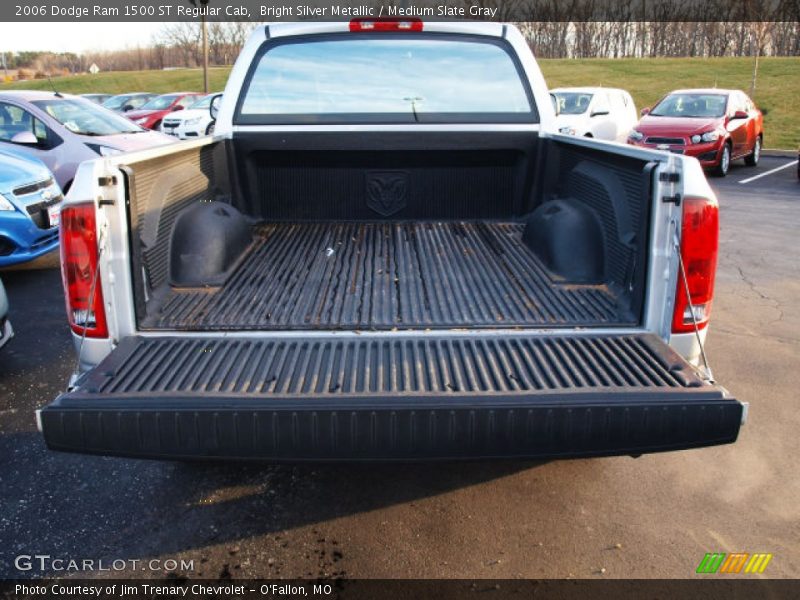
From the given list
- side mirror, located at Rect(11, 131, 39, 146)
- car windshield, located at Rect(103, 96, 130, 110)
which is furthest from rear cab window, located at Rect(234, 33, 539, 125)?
car windshield, located at Rect(103, 96, 130, 110)

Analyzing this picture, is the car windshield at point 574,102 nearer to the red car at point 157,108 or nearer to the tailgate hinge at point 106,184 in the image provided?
the red car at point 157,108

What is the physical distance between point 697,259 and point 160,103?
23.6 metres

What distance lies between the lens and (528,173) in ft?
13.8

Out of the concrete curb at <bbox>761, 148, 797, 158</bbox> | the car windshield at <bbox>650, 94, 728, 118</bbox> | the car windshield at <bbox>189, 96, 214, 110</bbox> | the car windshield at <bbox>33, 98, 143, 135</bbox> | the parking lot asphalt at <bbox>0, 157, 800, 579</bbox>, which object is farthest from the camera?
the car windshield at <bbox>189, 96, 214, 110</bbox>

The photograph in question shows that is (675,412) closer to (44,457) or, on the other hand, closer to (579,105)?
(44,457)

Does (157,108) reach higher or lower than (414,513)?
higher

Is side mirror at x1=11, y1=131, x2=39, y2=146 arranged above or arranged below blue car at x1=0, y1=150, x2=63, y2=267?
above

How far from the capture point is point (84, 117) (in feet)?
30.6

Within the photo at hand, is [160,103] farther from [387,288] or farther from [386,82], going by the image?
[387,288]

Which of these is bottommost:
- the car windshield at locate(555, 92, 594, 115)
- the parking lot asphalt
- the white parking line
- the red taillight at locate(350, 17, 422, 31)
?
the parking lot asphalt

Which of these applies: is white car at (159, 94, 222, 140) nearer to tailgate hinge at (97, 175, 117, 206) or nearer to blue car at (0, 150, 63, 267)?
blue car at (0, 150, 63, 267)

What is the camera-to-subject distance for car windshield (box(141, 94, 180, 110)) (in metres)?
22.8

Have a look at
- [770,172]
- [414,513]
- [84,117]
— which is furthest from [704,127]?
[414,513]

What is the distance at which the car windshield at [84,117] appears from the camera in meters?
8.93
